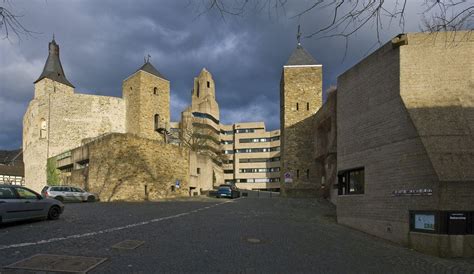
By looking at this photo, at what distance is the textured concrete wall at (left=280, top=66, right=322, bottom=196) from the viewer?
34.3 m

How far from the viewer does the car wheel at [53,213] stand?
44.2 feet

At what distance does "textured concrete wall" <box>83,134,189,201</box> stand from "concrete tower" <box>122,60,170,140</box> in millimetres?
10367

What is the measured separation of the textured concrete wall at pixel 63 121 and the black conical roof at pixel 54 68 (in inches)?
41.8

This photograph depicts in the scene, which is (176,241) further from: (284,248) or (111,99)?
(111,99)

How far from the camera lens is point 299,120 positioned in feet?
117

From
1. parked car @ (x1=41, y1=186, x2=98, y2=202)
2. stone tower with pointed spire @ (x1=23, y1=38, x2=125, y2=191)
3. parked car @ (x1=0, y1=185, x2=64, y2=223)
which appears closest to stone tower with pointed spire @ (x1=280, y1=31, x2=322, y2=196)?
parked car @ (x1=41, y1=186, x2=98, y2=202)

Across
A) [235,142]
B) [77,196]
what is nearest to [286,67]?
[77,196]

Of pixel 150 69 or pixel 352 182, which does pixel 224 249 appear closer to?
pixel 352 182

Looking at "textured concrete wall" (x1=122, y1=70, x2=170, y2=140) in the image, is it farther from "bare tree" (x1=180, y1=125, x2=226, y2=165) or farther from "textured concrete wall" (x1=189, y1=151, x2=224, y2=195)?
"bare tree" (x1=180, y1=125, x2=226, y2=165)

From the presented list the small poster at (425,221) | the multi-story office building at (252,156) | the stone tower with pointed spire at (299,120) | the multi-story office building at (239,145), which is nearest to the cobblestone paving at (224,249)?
the small poster at (425,221)

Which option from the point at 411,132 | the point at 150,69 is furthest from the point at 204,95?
the point at 411,132

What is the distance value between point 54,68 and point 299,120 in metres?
32.9

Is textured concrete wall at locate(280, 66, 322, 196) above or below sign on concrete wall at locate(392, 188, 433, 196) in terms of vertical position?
above

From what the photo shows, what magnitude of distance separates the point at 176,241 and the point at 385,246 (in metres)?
5.93
